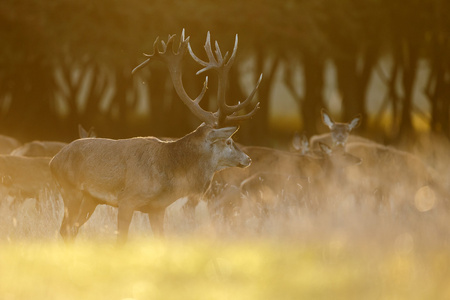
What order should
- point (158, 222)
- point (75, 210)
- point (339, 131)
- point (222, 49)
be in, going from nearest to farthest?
point (158, 222)
point (75, 210)
point (339, 131)
point (222, 49)

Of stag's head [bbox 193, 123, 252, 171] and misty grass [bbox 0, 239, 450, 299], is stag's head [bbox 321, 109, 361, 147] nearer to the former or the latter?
stag's head [bbox 193, 123, 252, 171]

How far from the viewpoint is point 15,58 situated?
982 inches

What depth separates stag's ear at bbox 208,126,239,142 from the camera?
28.7ft

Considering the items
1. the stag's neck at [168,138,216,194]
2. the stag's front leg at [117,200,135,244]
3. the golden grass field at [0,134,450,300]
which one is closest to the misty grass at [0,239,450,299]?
the golden grass field at [0,134,450,300]

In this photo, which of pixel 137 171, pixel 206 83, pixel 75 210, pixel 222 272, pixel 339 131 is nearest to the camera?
pixel 222 272

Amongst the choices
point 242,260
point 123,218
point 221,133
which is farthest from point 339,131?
point 242,260

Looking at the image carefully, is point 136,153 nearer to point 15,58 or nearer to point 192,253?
point 192,253

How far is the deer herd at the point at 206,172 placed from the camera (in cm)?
855

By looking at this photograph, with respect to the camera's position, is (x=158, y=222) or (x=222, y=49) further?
(x=222, y=49)

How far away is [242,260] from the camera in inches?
281

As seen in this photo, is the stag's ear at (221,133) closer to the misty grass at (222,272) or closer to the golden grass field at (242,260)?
the golden grass field at (242,260)

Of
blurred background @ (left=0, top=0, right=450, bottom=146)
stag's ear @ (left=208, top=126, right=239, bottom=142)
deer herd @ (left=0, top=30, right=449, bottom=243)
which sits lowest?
blurred background @ (left=0, top=0, right=450, bottom=146)

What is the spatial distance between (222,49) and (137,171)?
15.1m

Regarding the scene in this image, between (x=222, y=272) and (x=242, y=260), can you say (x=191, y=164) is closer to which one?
(x=242, y=260)
